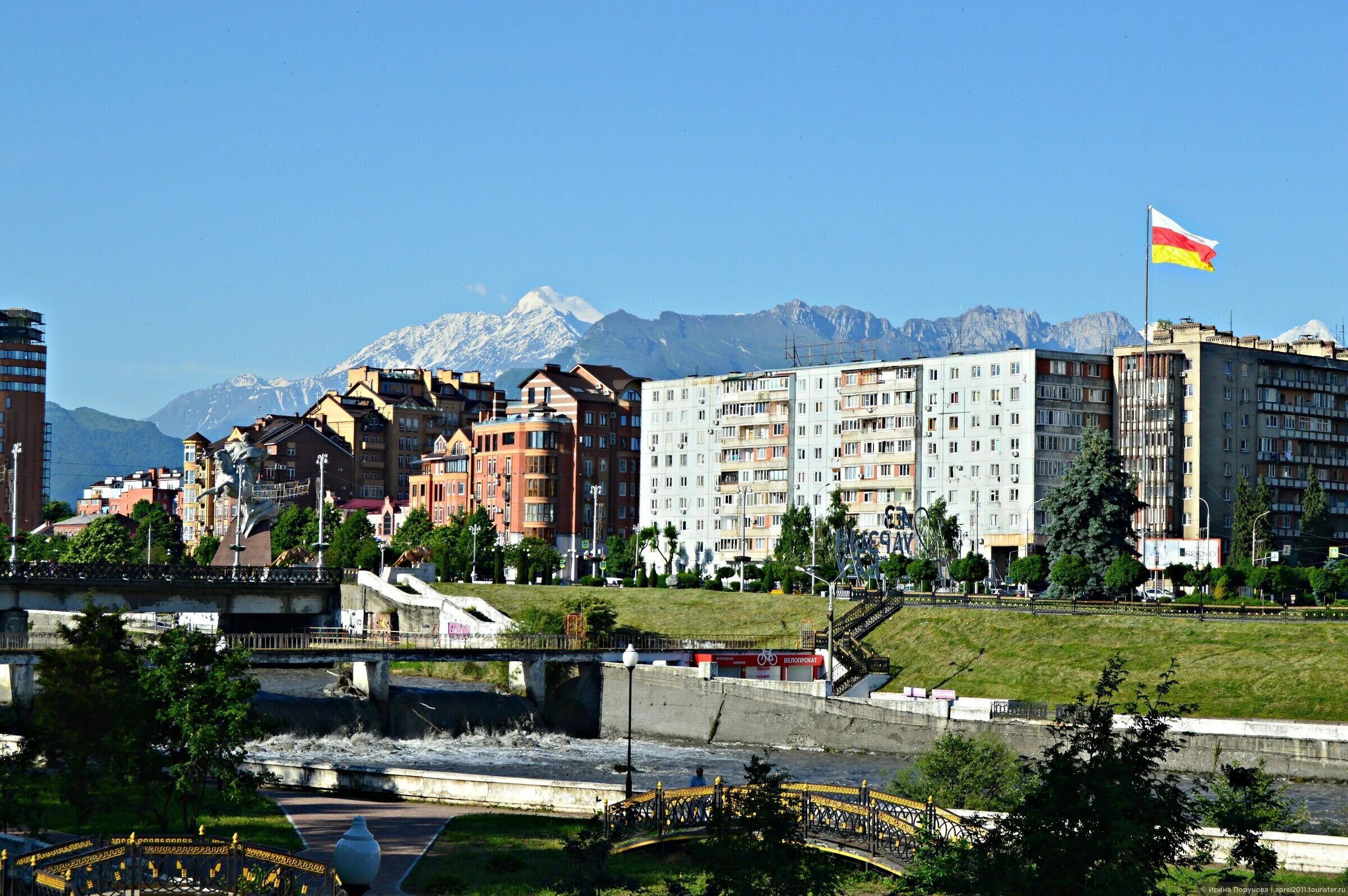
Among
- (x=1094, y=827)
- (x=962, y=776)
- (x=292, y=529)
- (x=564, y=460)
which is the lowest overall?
(x=962, y=776)

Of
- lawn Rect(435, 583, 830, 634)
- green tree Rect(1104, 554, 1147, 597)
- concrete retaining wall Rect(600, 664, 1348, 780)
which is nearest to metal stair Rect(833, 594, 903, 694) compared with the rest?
lawn Rect(435, 583, 830, 634)

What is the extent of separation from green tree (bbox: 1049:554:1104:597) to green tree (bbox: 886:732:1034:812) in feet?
181

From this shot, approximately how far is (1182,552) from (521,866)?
106 meters

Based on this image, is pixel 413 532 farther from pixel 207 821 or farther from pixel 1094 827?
pixel 1094 827

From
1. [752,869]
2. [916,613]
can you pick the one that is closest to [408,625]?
[916,613]

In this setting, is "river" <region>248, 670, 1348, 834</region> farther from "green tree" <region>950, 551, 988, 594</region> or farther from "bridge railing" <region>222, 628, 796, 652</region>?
"green tree" <region>950, 551, 988, 594</region>

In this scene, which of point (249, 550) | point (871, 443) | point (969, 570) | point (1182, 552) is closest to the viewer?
point (969, 570)

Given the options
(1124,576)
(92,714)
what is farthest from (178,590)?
(92,714)

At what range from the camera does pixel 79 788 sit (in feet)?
148

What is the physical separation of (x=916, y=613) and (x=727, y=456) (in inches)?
2623

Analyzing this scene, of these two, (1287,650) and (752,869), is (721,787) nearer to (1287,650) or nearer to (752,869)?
(752,869)

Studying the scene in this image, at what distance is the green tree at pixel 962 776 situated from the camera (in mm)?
51000

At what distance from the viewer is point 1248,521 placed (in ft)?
458

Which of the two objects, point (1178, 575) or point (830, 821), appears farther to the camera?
point (1178, 575)
